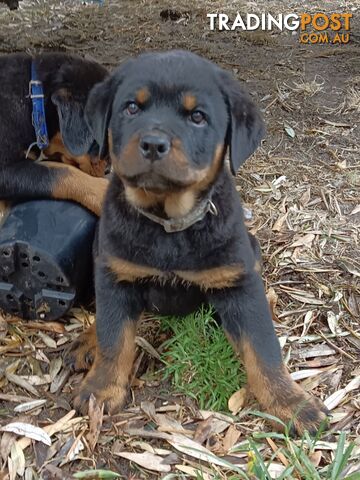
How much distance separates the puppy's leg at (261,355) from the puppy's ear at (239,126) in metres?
0.50

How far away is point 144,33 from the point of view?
7102 mm

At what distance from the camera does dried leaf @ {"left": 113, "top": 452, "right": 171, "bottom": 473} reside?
2.59 m

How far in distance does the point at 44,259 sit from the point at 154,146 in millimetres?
1088

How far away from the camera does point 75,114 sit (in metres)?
3.63

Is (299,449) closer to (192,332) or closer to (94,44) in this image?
(192,332)

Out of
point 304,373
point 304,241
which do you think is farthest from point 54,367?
point 304,241

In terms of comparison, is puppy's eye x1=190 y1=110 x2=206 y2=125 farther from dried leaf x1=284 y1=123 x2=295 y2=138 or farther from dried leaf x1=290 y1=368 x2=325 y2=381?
dried leaf x1=284 y1=123 x2=295 y2=138

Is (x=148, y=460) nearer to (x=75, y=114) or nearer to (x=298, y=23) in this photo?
(x=75, y=114)

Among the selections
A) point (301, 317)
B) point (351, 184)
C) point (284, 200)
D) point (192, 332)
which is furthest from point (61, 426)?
point (351, 184)

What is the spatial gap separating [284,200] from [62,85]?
1584mm

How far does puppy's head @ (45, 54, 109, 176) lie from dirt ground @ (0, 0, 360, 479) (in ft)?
2.95

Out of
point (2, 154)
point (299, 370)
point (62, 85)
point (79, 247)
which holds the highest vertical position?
point (62, 85)

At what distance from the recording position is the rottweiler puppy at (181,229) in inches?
101

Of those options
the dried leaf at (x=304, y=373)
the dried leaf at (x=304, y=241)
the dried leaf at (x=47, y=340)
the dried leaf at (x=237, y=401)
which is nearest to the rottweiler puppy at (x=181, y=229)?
the dried leaf at (x=237, y=401)
